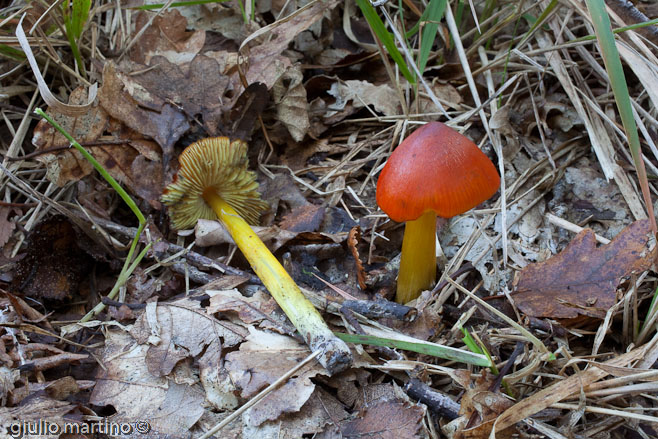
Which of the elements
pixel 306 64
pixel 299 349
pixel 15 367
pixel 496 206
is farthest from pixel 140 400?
pixel 306 64

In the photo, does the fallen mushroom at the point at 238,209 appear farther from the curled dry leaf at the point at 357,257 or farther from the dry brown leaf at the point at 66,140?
the dry brown leaf at the point at 66,140

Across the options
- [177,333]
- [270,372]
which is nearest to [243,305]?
[177,333]

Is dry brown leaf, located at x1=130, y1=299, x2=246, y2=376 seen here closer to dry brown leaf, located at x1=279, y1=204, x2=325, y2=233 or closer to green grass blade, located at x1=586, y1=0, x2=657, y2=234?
dry brown leaf, located at x1=279, y1=204, x2=325, y2=233

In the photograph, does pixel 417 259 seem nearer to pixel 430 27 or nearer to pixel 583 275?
pixel 583 275

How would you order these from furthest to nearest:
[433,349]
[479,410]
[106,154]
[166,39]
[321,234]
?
Answer: [166,39], [106,154], [321,234], [433,349], [479,410]

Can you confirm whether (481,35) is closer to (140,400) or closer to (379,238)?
(379,238)

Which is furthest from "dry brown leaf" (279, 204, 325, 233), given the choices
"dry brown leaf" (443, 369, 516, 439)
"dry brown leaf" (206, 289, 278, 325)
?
"dry brown leaf" (443, 369, 516, 439)

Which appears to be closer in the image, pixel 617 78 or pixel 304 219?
pixel 617 78
